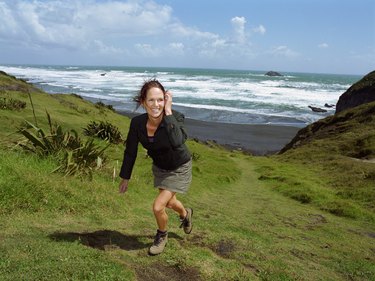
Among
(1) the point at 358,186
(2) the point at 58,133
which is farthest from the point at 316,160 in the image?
(2) the point at 58,133

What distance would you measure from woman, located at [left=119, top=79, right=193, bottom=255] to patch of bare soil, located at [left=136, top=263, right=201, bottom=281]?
34 cm

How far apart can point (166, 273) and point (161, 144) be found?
4.53 feet

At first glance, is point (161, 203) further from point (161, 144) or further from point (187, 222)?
point (187, 222)

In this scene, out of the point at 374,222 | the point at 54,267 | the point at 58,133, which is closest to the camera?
the point at 54,267

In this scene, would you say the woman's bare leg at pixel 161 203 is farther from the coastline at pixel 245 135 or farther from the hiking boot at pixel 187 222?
the coastline at pixel 245 135

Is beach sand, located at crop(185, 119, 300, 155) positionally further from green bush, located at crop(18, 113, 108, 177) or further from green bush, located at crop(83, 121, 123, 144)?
green bush, located at crop(18, 113, 108, 177)

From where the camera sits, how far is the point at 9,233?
15.5ft

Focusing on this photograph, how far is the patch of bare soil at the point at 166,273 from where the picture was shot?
4.06 metres

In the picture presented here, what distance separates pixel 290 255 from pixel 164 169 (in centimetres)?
243

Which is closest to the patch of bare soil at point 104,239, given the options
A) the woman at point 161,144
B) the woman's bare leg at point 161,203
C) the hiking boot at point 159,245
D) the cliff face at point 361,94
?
the hiking boot at point 159,245

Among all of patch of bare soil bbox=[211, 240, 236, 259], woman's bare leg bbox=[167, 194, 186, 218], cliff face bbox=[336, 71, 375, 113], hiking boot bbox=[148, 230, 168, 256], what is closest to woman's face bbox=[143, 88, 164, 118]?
woman's bare leg bbox=[167, 194, 186, 218]

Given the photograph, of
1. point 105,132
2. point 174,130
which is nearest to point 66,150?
point 174,130

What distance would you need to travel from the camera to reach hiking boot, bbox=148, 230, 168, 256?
15.2 ft

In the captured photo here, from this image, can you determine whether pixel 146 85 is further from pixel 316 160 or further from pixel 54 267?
pixel 316 160
